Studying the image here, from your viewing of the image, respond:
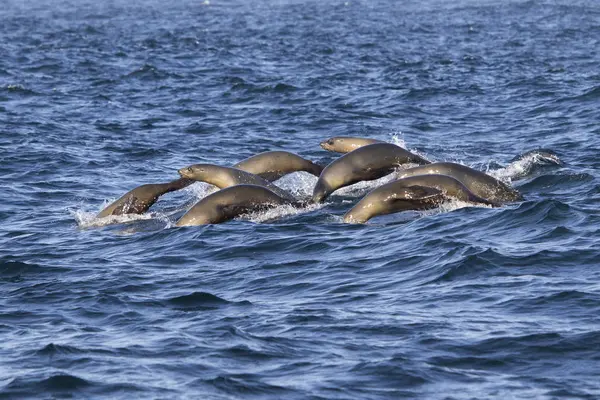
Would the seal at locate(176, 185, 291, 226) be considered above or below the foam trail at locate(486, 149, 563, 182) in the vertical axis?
above

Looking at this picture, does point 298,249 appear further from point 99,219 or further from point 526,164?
point 526,164

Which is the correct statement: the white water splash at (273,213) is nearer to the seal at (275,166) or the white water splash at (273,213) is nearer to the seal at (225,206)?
the seal at (225,206)

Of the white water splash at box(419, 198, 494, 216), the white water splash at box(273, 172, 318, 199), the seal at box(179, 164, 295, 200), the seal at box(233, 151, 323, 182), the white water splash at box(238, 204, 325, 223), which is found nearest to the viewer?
the white water splash at box(419, 198, 494, 216)

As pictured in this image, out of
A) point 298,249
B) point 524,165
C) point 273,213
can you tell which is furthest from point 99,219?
point 524,165

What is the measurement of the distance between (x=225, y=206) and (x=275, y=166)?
266cm

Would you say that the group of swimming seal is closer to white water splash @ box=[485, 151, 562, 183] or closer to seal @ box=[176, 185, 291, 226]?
seal @ box=[176, 185, 291, 226]

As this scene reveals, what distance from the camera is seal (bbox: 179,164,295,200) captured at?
19.8 meters

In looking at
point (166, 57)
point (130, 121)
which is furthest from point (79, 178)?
point (166, 57)

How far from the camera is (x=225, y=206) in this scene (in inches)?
724

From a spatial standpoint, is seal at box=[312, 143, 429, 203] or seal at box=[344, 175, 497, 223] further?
seal at box=[312, 143, 429, 203]

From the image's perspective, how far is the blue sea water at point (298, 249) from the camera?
11539 millimetres

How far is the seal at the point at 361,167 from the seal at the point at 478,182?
991 millimetres

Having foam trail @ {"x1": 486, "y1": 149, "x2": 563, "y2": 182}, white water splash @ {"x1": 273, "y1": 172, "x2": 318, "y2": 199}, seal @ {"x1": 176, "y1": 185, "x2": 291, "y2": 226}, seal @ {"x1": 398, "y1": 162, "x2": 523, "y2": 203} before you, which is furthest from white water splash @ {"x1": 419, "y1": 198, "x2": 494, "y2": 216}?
white water splash @ {"x1": 273, "y1": 172, "x2": 318, "y2": 199}

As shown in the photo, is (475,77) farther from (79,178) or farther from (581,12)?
(581,12)
